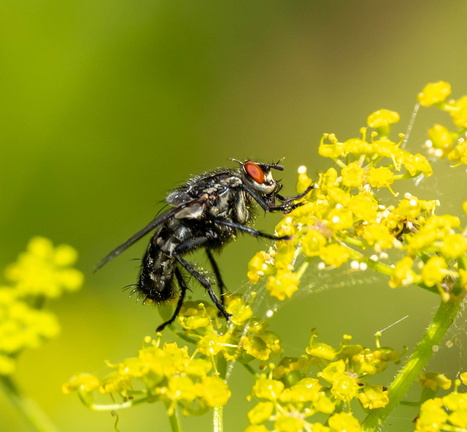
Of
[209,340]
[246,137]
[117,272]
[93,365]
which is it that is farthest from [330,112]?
[209,340]

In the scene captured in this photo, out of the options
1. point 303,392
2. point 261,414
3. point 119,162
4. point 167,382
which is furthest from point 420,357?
point 119,162

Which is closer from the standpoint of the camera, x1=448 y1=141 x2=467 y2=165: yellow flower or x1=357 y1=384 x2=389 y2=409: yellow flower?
x1=357 y1=384 x2=389 y2=409: yellow flower

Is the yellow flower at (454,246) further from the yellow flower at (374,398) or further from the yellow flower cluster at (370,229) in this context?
the yellow flower at (374,398)

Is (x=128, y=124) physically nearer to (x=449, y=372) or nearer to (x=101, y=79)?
(x=101, y=79)

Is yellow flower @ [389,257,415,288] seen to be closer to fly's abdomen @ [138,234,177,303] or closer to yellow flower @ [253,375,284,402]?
yellow flower @ [253,375,284,402]

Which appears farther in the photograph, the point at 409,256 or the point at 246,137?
the point at 246,137

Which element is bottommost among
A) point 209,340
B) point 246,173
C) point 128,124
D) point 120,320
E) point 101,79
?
point 120,320

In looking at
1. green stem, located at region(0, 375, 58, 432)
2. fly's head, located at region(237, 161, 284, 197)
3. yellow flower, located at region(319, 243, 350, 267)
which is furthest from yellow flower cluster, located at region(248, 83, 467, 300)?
green stem, located at region(0, 375, 58, 432)
